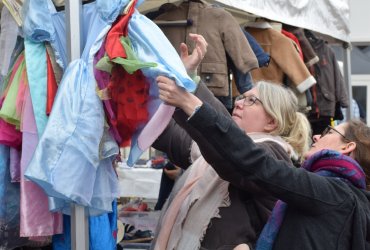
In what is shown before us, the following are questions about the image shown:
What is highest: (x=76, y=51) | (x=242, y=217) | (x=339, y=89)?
(x=76, y=51)

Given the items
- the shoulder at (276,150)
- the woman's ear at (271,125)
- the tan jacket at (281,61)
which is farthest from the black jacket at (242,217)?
the tan jacket at (281,61)

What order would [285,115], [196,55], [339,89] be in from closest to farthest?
[196,55]
[285,115]
[339,89]

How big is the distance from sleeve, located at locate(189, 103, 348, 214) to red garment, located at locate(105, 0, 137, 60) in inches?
16.9

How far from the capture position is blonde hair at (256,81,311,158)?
2.24m

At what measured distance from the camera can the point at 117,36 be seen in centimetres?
196

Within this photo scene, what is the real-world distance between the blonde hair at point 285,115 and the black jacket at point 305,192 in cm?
55

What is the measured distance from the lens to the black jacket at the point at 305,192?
1.68 metres

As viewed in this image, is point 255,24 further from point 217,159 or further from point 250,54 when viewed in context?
point 217,159

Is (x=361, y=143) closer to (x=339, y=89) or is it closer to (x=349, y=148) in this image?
(x=349, y=148)

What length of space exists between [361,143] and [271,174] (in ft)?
1.24

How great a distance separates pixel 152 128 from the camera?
1.99m

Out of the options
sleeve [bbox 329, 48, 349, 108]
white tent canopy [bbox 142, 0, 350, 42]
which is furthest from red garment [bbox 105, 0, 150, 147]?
sleeve [bbox 329, 48, 349, 108]

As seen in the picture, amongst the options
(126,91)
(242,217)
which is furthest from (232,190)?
(126,91)

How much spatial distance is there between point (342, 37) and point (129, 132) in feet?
9.40
